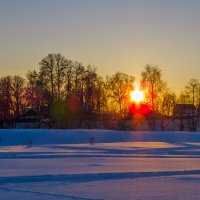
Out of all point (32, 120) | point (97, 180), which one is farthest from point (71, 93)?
point (97, 180)

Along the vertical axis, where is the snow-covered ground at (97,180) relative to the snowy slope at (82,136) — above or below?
below

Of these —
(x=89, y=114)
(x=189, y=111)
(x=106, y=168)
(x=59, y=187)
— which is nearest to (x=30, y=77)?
(x=89, y=114)

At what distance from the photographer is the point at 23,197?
982 centimetres

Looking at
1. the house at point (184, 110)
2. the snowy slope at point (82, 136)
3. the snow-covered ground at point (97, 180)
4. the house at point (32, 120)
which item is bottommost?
the snow-covered ground at point (97, 180)

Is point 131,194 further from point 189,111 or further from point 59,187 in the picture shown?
point 189,111

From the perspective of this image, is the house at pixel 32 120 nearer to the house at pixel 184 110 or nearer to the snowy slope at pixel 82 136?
the snowy slope at pixel 82 136

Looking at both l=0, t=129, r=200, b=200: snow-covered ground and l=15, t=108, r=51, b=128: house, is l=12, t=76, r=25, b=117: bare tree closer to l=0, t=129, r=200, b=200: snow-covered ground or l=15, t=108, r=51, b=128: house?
l=15, t=108, r=51, b=128: house

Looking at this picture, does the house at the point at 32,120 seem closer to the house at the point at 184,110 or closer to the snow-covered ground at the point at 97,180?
the house at the point at 184,110

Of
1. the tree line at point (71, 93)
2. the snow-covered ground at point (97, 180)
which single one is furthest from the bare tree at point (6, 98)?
the snow-covered ground at point (97, 180)

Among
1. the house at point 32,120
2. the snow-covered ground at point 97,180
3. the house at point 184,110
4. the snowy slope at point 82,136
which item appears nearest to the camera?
the snow-covered ground at point 97,180

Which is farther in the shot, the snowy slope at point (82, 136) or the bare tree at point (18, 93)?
the bare tree at point (18, 93)

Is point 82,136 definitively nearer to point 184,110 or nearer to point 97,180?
point 97,180

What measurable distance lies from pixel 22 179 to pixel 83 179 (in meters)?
1.41

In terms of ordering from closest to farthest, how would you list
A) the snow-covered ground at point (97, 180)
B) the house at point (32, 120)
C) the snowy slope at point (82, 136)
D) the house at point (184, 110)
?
the snow-covered ground at point (97, 180), the snowy slope at point (82, 136), the house at point (32, 120), the house at point (184, 110)
